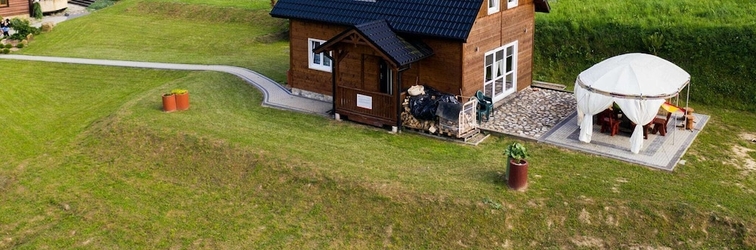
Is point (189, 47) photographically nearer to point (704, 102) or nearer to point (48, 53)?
point (48, 53)

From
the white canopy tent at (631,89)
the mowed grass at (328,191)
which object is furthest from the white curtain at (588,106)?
the mowed grass at (328,191)

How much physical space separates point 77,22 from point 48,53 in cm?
807

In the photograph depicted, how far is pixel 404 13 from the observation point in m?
20.1

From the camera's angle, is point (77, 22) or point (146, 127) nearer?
point (146, 127)

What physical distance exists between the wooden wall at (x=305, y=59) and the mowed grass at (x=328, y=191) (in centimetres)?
184

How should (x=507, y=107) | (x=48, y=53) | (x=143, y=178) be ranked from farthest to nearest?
(x=48, y=53) → (x=507, y=107) → (x=143, y=178)

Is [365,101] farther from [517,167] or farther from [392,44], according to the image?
[517,167]

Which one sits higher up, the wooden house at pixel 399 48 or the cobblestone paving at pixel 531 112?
the wooden house at pixel 399 48

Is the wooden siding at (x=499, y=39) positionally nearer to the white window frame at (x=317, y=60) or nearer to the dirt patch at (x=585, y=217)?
the white window frame at (x=317, y=60)

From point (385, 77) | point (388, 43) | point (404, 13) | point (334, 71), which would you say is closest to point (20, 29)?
point (334, 71)

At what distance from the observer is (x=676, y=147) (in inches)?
719

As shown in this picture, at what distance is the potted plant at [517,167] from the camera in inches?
608

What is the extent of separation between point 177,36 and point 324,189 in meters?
22.5

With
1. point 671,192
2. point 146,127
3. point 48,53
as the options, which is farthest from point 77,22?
point 671,192
